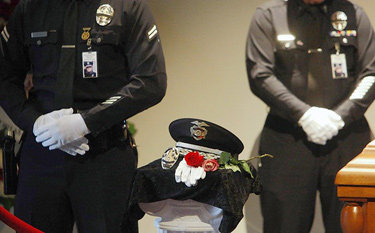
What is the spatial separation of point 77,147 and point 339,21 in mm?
1521

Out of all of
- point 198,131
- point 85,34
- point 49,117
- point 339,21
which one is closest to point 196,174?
point 198,131

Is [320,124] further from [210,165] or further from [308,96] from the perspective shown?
[210,165]

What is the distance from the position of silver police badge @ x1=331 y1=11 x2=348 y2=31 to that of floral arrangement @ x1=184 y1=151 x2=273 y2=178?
107cm

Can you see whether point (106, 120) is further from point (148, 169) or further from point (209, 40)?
point (209, 40)

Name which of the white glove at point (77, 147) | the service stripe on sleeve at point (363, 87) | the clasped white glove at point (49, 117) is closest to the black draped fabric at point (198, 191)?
the white glove at point (77, 147)

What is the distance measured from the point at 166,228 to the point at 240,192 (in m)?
0.32

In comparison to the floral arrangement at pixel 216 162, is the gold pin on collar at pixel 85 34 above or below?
above

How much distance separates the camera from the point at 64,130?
10.0ft

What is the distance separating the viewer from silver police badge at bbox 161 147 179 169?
10.1ft

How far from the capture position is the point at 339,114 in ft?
11.9

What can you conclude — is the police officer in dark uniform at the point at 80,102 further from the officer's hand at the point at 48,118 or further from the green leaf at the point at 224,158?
the green leaf at the point at 224,158

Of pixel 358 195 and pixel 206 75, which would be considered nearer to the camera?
pixel 358 195

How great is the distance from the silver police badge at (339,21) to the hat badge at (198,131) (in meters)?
1.03

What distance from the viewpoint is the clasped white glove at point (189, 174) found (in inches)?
117
